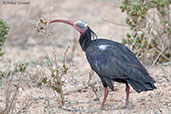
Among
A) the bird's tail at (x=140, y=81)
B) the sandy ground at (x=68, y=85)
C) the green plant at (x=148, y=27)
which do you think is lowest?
the sandy ground at (x=68, y=85)

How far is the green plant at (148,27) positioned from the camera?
256 inches

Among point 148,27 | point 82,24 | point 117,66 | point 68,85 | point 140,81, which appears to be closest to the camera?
point 140,81

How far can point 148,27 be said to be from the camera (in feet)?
21.8

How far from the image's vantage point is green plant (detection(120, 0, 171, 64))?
256 inches

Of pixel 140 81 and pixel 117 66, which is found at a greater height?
pixel 117 66

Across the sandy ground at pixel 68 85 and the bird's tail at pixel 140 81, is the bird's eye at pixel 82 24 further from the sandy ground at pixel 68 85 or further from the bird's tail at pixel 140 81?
the bird's tail at pixel 140 81

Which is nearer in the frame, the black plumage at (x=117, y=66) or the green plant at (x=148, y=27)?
the black plumage at (x=117, y=66)

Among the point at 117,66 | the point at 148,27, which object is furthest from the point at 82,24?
the point at 148,27

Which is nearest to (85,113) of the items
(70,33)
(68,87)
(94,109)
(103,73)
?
(94,109)

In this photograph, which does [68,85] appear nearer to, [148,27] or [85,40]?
[85,40]

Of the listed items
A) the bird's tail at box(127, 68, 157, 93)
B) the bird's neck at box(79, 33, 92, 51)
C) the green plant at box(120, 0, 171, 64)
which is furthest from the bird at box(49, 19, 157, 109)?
the green plant at box(120, 0, 171, 64)

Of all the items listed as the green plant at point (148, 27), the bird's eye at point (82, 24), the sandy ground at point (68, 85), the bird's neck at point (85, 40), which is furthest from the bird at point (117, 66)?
the green plant at point (148, 27)

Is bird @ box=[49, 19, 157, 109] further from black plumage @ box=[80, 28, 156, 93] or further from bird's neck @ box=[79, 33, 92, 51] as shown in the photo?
bird's neck @ box=[79, 33, 92, 51]

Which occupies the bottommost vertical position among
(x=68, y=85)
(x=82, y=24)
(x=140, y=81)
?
(x=68, y=85)
